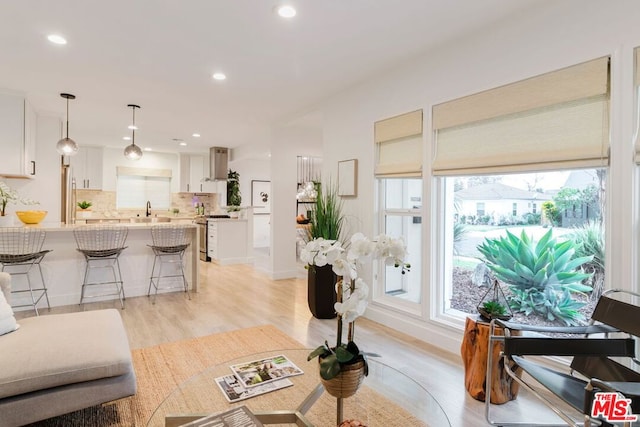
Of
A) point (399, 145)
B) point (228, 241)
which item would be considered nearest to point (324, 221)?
point (399, 145)

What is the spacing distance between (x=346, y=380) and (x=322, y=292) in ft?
8.20

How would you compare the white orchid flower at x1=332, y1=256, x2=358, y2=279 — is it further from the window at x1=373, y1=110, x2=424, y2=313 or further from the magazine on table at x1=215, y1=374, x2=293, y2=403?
the window at x1=373, y1=110, x2=424, y2=313

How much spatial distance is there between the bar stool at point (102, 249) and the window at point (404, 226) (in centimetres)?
320

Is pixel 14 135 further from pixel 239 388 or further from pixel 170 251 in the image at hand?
pixel 239 388

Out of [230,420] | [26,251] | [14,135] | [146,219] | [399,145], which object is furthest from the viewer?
[146,219]

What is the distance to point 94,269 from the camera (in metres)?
4.40

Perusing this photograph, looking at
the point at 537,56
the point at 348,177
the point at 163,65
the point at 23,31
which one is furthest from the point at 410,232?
the point at 23,31

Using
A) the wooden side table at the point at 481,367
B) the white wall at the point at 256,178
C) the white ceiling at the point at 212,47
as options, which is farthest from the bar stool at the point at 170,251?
the white wall at the point at 256,178

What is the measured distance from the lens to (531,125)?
2.45m

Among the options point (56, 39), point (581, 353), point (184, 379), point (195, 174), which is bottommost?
point (184, 379)

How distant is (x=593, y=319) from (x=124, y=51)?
4.03 m

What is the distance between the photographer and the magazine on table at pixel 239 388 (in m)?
1.58

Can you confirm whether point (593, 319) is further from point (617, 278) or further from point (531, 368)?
point (531, 368)

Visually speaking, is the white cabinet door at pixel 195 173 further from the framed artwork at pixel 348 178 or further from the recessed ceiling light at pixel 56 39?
the recessed ceiling light at pixel 56 39
